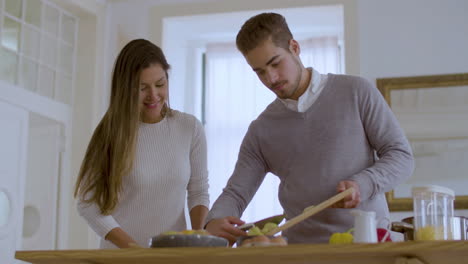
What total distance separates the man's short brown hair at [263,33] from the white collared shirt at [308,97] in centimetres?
15

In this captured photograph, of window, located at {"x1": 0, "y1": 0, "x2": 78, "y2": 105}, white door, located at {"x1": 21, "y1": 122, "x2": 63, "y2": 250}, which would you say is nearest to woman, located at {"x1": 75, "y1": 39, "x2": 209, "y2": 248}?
window, located at {"x1": 0, "y1": 0, "x2": 78, "y2": 105}

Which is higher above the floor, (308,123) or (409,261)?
(308,123)

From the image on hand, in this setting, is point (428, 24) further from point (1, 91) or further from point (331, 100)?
point (1, 91)

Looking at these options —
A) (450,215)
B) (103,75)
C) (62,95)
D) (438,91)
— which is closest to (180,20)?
(103,75)

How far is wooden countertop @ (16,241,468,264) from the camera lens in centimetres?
145

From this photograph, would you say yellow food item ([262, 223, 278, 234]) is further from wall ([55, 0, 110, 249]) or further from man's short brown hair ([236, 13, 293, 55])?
wall ([55, 0, 110, 249])

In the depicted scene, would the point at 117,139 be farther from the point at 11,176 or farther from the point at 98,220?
the point at 11,176

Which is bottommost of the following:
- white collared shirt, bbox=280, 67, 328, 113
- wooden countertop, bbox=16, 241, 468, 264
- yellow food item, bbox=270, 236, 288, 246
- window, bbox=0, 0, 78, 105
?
wooden countertop, bbox=16, 241, 468, 264

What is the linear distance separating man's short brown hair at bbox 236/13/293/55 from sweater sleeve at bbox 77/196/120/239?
2.41 ft

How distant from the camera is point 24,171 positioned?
3.73 metres

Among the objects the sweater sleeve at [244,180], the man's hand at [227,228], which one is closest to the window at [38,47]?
the sweater sleeve at [244,180]

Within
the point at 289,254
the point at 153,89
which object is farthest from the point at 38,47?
the point at 289,254

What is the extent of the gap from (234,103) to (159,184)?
2273 millimetres

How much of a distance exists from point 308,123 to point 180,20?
96.3 inches
